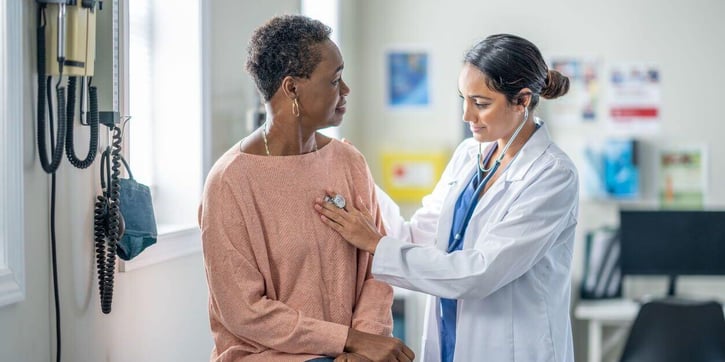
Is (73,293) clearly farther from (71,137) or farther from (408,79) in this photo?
(408,79)

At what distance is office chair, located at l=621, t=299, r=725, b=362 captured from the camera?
312cm

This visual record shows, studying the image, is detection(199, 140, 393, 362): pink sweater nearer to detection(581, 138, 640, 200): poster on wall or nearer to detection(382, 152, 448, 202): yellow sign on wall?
detection(382, 152, 448, 202): yellow sign on wall

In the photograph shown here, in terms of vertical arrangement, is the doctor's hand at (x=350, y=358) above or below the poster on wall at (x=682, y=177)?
below

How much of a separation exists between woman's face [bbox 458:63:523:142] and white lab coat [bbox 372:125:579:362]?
0.25 feet

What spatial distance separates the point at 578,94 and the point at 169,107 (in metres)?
2.20

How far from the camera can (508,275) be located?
179 centimetres

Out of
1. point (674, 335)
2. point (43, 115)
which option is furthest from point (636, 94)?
→ point (43, 115)

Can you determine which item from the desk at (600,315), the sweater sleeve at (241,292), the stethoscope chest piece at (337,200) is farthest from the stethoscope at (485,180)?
the desk at (600,315)

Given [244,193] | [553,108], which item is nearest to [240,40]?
[244,193]

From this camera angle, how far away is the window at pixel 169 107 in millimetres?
2365

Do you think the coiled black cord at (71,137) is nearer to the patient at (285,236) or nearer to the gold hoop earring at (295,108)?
the patient at (285,236)

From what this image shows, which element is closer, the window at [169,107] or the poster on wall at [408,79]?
the window at [169,107]

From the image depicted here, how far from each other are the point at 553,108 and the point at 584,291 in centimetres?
85

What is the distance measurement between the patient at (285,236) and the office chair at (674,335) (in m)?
1.70
